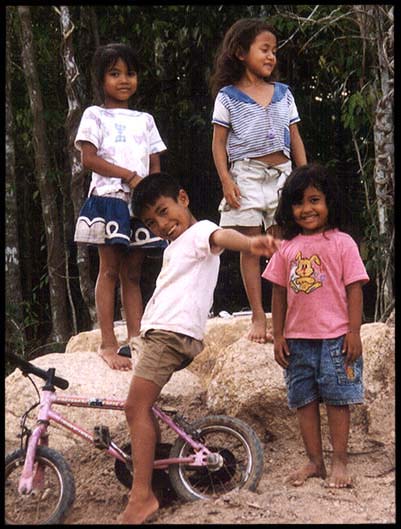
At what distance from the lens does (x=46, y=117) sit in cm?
832

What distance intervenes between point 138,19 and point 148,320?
16.2 feet

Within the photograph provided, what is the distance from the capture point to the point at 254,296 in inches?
166

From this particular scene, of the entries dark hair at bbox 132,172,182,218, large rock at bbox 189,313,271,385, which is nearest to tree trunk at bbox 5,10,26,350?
large rock at bbox 189,313,271,385

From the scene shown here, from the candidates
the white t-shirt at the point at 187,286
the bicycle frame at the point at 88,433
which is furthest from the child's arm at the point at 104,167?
the bicycle frame at the point at 88,433

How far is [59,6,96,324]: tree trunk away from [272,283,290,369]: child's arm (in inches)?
155

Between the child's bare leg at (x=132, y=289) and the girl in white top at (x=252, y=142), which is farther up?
the girl in white top at (x=252, y=142)

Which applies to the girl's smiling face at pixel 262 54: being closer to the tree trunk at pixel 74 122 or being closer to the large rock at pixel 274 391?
the large rock at pixel 274 391

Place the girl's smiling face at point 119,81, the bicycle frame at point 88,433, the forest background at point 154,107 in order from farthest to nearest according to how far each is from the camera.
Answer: the forest background at point 154,107
the girl's smiling face at point 119,81
the bicycle frame at point 88,433

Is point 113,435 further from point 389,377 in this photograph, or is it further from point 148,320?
point 389,377

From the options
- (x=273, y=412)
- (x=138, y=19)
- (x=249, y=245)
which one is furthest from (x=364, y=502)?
(x=138, y=19)

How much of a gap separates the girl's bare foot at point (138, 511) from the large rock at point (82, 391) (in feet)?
2.69

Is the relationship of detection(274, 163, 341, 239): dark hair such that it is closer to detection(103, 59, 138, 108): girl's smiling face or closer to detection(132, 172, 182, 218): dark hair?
detection(132, 172, 182, 218): dark hair

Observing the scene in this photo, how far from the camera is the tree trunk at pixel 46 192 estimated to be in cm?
741

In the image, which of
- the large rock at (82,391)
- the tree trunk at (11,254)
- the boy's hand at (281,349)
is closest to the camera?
the boy's hand at (281,349)
